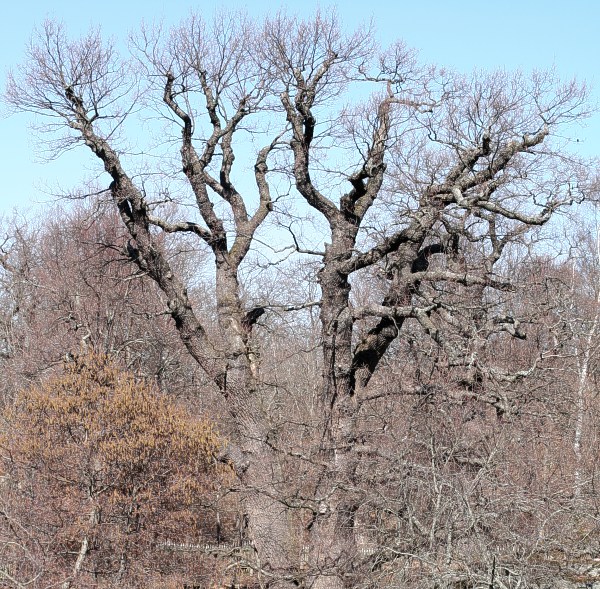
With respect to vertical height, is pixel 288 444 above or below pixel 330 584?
above

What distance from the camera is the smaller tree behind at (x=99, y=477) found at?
14.1m

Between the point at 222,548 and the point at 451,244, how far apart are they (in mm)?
6784

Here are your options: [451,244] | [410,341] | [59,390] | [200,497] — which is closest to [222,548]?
[200,497]

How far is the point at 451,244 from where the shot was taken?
15227mm

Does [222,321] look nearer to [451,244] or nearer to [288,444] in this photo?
[288,444]

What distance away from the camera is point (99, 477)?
14359 millimetres

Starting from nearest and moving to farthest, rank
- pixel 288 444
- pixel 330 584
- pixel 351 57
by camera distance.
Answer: pixel 330 584 < pixel 288 444 < pixel 351 57

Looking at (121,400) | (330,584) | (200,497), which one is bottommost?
(330,584)

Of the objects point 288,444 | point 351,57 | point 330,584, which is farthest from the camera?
point 351,57

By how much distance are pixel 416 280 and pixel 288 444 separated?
356 centimetres

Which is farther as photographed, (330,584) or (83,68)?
(83,68)

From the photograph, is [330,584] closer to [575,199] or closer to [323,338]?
[323,338]

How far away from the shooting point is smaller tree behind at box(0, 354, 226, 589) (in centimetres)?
1405

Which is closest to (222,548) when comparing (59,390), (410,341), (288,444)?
(288,444)
